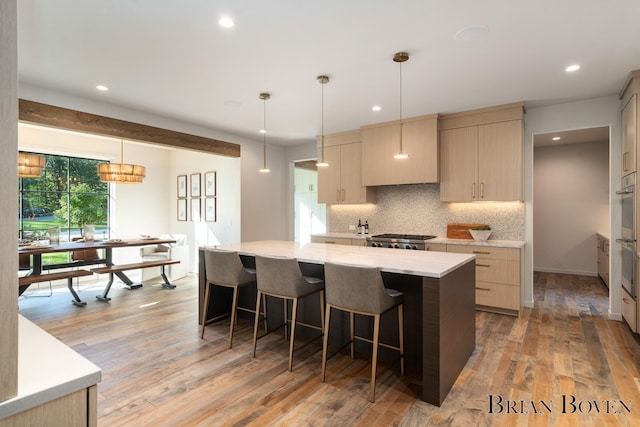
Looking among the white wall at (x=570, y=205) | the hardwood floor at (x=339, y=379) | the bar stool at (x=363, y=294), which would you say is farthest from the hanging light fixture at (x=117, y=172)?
the white wall at (x=570, y=205)

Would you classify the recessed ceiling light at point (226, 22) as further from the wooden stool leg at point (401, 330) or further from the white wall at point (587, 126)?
the white wall at point (587, 126)

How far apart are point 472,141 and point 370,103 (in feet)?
5.02

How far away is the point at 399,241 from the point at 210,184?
406cm

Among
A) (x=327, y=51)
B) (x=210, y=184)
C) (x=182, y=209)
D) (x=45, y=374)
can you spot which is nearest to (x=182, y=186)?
(x=182, y=209)

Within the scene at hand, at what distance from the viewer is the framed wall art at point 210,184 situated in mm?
6647

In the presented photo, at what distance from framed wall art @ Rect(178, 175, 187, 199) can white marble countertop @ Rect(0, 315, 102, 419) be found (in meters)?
6.84

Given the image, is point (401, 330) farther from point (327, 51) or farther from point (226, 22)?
point (226, 22)

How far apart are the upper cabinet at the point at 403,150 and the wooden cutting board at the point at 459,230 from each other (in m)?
0.76

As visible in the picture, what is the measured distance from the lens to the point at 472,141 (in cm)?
454

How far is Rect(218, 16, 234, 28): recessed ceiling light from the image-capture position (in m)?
2.38

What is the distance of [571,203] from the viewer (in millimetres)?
6598

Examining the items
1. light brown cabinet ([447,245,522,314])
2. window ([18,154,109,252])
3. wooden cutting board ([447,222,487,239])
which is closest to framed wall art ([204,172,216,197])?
window ([18,154,109,252])

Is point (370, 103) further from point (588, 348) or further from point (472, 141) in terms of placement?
point (588, 348)

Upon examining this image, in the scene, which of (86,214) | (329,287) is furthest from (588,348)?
(86,214)
